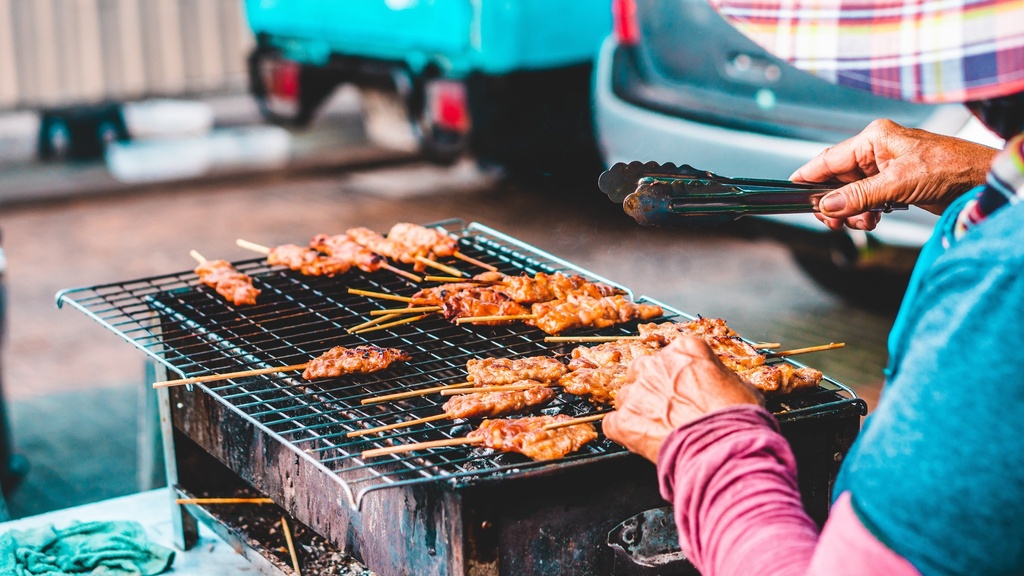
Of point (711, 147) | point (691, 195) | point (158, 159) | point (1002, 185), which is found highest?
point (1002, 185)

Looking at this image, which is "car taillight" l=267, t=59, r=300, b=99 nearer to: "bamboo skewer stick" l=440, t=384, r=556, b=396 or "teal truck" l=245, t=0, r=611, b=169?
"teal truck" l=245, t=0, r=611, b=169

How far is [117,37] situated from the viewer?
1156cm

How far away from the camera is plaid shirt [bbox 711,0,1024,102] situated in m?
1.57

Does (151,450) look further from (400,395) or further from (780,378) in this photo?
(780,378)

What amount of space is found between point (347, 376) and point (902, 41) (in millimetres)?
1633

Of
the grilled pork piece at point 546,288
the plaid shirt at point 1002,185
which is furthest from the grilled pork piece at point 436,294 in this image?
the plaid shirt at point 1002,185

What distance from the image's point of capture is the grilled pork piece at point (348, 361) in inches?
110

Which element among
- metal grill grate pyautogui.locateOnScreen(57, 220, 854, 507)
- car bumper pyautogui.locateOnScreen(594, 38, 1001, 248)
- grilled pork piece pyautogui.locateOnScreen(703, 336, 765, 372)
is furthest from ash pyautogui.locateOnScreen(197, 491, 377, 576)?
car bumper pyautogui.locateOnScreen(594, 38, 1001, 248)

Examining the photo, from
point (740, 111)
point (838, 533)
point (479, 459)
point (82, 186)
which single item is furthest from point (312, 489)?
point (82, 186)

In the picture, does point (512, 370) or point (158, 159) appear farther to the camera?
point (158, 159)

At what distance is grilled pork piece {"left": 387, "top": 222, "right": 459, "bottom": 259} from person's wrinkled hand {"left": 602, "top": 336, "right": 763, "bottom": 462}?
5.85 ft

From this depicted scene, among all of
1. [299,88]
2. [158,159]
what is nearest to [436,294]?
[299,88]

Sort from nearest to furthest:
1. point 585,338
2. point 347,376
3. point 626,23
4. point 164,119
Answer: point 347,376
point 585,338
point 626,23
point 164,119

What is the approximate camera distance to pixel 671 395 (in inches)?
78.0
